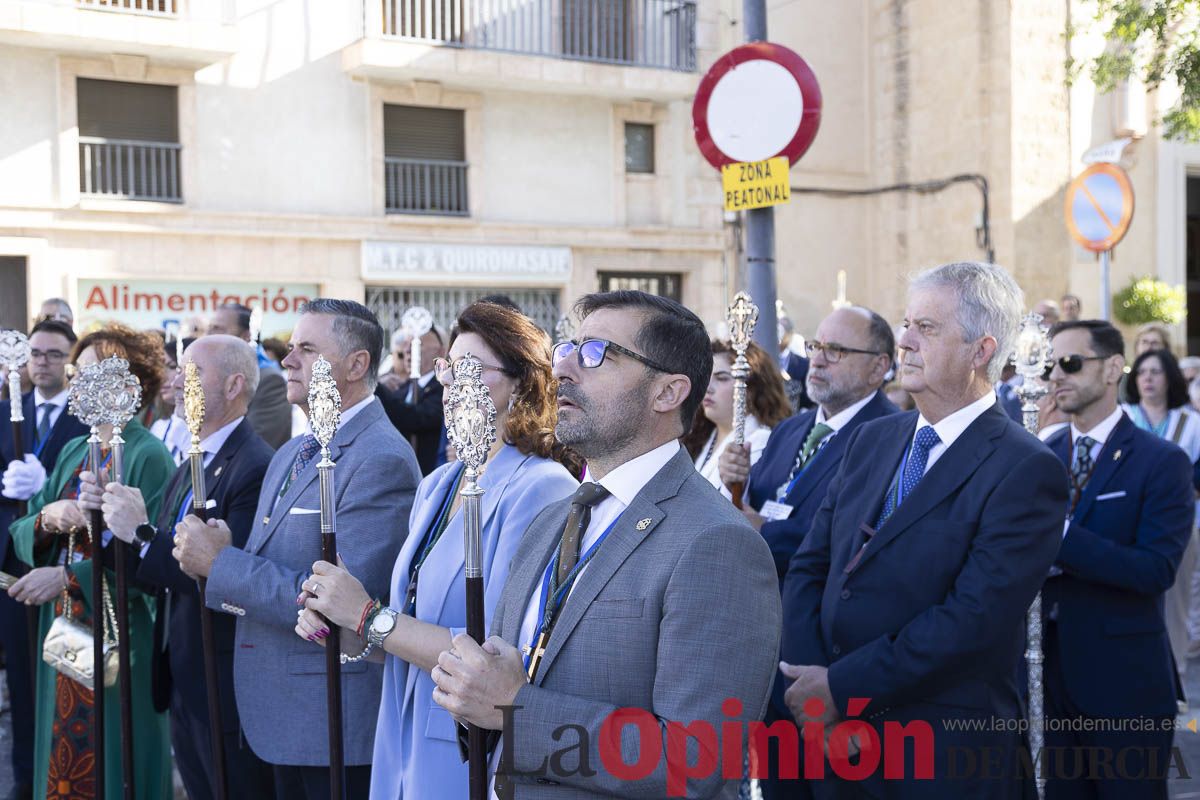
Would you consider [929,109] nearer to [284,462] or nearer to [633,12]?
[633,12]

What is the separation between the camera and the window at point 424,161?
18188 millimetres

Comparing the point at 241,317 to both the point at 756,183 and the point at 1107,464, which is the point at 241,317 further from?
the point at 1107,464

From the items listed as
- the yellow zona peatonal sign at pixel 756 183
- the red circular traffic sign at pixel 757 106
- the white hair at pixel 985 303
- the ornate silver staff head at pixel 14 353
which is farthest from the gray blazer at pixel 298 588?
the red circular traffic sign at pixel 757 106

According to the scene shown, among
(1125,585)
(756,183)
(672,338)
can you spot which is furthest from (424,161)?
(672,338)

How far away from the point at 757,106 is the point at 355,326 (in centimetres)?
278

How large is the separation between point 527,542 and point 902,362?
54.2 inches

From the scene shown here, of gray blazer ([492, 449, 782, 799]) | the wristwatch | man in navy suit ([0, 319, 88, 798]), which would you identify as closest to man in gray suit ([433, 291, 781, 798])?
gray blazer ([492, 449, 782, 799])

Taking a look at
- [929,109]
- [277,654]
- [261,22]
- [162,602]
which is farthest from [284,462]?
[929,109]

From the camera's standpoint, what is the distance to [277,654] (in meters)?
3.86

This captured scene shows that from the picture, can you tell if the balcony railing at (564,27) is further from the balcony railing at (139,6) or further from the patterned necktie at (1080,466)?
the patterned necktie at (1080,466)

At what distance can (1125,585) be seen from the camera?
165 inches

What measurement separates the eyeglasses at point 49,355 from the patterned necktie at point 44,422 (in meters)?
0.24

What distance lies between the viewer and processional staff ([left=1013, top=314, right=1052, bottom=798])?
13.4 feet

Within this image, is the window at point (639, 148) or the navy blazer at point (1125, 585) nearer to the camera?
the navy blazer at point (1125, 585)
